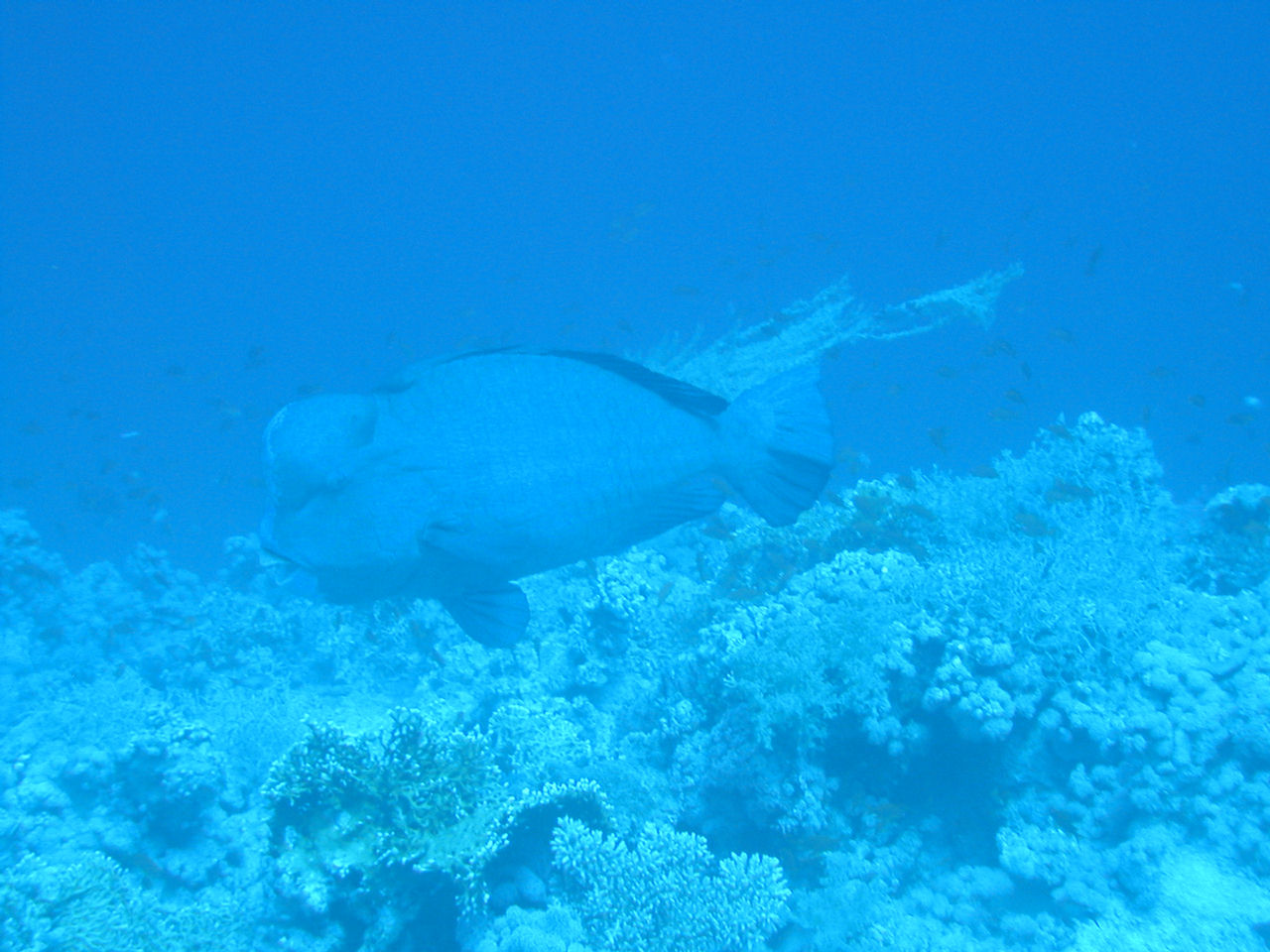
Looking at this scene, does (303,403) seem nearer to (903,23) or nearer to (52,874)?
(52,874)

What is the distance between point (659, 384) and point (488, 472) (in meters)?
0.62

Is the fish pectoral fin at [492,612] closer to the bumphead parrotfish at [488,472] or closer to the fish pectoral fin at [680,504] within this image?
the bumphead parrotfish at [488,472]

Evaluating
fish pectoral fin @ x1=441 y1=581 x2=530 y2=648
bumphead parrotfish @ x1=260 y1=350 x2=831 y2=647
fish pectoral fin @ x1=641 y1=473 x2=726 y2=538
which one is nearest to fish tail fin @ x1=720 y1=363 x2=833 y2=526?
bumphead parrotfish @ x1=260 y1=350 x2=831 y2=647

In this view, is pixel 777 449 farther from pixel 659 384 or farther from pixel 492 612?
pixel 492 612

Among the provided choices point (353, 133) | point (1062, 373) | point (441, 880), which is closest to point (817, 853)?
point (441, 880)

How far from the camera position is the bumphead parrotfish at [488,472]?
2018 mm

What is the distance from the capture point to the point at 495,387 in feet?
7.30

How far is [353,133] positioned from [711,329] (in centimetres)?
8557

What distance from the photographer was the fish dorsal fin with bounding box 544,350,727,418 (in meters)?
2.34

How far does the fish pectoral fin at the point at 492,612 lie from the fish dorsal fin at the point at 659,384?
0.73 meters

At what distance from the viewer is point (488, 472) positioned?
213cm

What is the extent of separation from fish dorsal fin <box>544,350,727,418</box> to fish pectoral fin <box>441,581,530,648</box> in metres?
0.73

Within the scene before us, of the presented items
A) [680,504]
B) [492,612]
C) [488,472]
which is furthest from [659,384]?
[492,612]

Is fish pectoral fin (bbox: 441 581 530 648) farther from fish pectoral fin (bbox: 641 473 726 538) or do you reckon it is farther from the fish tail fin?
the fish tail fin
